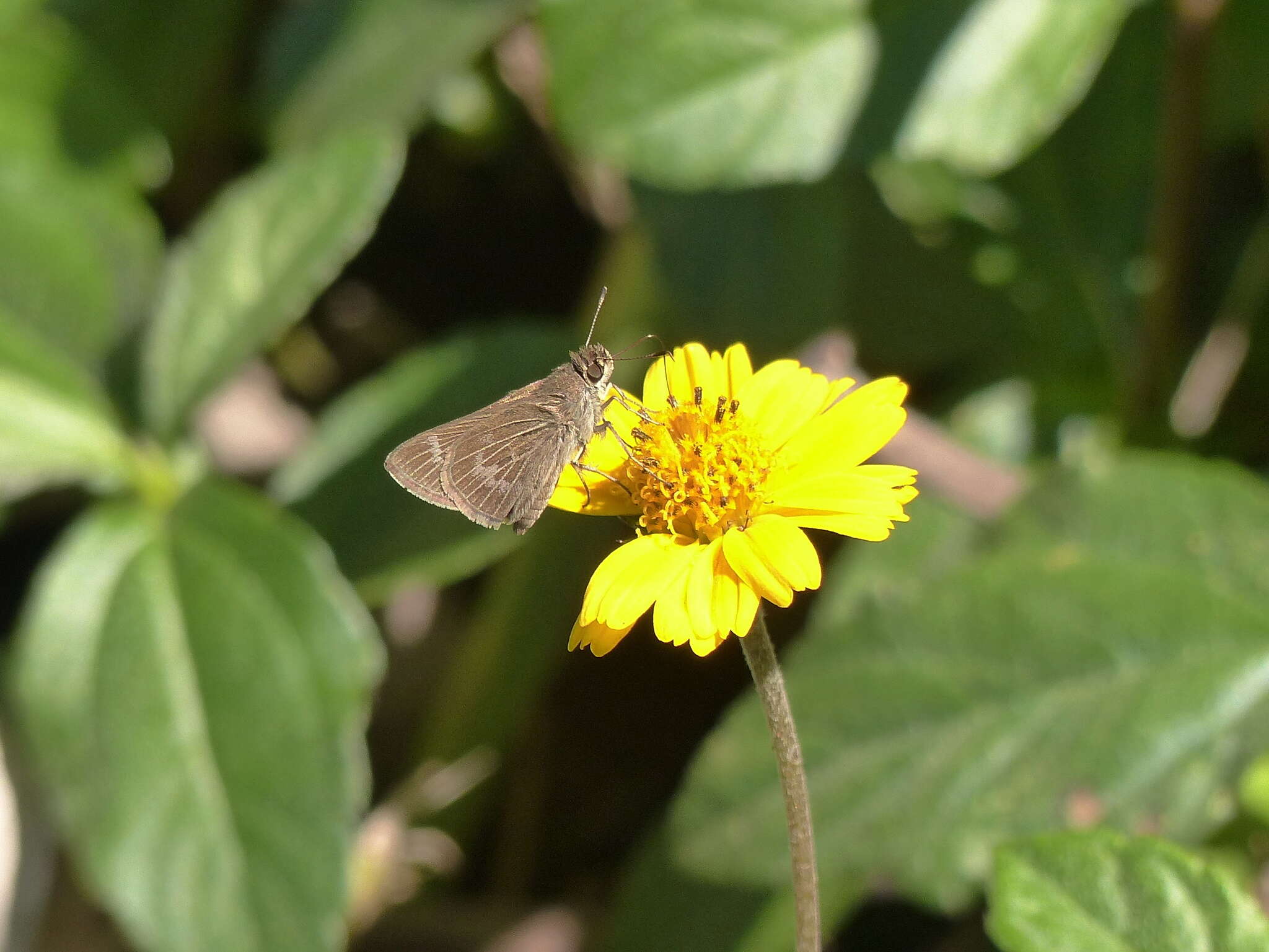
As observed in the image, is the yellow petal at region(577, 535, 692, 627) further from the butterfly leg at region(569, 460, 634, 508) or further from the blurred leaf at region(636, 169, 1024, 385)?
the blurred leaf at region(636, 169, 1024, 385)

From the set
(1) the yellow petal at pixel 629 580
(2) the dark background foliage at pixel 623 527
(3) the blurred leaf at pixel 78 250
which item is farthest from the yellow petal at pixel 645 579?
(3) the blurred leaf at pixel 78 250

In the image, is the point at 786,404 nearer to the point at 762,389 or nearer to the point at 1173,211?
the point at 762,389

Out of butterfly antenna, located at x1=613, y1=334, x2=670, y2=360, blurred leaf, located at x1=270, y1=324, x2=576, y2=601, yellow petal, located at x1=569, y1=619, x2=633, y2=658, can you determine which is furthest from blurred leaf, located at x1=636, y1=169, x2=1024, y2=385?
yellow petal, located at x1=569, y1=619, x2=633, y2=658

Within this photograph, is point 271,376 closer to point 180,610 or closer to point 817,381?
point 180,610

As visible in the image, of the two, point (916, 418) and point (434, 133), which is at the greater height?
point (434, 133)

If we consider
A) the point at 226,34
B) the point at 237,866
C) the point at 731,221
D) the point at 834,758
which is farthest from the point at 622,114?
the point at 226,34

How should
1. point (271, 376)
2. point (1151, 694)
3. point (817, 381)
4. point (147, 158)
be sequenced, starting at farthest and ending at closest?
point (271, 376), point (147, 158), point (1151, 694), point (817, 381)
